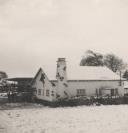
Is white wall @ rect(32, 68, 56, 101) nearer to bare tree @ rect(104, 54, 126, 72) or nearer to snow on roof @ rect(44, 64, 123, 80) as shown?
snow on roof @ rect(44, 64, 123, 80)

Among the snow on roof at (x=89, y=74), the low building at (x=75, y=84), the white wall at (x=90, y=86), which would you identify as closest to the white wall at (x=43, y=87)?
the low building at (x=75, y=84)

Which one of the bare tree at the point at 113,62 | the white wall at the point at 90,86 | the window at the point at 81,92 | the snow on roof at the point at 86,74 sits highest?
the bare tree at the point at 113,62

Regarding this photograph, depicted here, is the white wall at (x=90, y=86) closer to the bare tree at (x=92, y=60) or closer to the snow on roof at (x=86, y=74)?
the snow on roof at (x=86, y=74)

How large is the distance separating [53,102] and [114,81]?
1105 cm

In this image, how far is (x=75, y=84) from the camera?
138 feet

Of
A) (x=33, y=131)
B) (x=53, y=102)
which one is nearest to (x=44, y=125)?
(x=33, y=131)

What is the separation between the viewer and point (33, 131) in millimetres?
19844

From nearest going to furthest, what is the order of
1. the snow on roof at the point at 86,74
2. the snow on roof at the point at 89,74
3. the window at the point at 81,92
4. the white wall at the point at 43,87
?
the white wall at the point at 43,87
the window at the point at 81,92
the snow on roof at the point at 86,74
the snow on roof at the point at 89,74

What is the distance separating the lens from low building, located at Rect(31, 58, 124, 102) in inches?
1588

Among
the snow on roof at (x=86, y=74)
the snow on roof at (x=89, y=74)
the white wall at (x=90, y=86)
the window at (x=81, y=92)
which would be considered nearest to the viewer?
the white wall at (x=90, y=86)

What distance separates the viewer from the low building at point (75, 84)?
40344 mm

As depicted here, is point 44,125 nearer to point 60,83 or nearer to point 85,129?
point 85,129

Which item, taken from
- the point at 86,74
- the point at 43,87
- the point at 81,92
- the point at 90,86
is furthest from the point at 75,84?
the point at 43,87

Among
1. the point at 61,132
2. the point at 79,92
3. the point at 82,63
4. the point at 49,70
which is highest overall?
the point at 82,63
